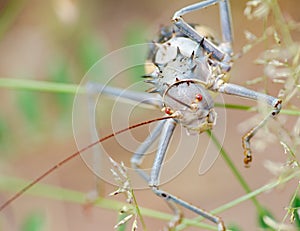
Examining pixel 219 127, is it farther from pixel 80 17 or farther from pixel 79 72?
pixel 80 17

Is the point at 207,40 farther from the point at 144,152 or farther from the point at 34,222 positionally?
the point at 34,222

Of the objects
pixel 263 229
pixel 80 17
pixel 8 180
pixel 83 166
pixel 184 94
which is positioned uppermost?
pixel 80 17

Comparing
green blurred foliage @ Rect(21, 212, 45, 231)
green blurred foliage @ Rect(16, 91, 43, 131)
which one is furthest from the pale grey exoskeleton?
green blurred foliage @ Rect(16, 91, 43, 131)

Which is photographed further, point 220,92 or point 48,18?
point 48,18

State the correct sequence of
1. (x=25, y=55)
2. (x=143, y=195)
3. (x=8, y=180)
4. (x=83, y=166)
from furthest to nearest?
(x=25, y=55) → (x=83, y=166) → (x=143, y=195) → (x=8, y=180)

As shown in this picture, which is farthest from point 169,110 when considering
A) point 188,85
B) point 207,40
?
point 207,40

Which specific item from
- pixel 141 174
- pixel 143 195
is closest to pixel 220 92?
pixel 141 174

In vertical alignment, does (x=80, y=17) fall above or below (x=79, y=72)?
above
